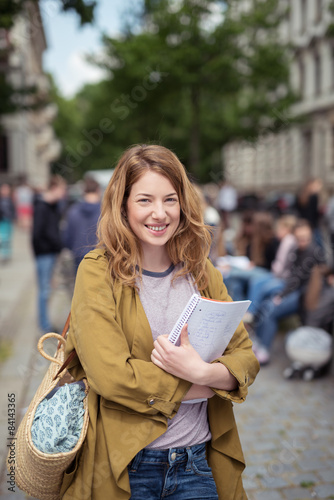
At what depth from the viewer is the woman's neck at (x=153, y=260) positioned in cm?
185

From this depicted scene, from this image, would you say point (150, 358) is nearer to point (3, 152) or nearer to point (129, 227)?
point (129, 227)

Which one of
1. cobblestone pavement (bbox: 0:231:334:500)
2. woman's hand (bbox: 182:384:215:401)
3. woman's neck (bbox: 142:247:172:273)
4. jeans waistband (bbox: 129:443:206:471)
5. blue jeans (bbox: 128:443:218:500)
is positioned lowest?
cobblestone pavement (bbox: 0:231:334:500)

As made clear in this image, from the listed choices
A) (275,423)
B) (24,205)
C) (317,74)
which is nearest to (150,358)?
(275,423)

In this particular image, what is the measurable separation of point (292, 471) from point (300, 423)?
0.82 m

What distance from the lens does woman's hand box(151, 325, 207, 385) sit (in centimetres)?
160

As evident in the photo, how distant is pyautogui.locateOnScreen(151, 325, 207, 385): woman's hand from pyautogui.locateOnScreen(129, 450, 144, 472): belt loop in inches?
12.1

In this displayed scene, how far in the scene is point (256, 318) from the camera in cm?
643

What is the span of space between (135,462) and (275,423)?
2.92 meters

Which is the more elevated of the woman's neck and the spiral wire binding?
the woman's neck

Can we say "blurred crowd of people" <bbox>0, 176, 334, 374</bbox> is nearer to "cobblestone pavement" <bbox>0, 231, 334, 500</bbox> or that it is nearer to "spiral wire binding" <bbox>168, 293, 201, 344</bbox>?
"cobblestone pavement" <bbox>0, 231, 334, 500</bbox>

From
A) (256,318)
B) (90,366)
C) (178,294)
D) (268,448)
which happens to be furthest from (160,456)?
(256,318)

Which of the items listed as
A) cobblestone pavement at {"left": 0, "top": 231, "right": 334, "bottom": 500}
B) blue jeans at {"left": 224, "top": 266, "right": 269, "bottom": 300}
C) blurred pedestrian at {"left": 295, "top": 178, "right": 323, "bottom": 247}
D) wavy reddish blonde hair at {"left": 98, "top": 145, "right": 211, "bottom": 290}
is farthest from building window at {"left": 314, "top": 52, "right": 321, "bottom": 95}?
wavy reddish blonde hair at {"left": 98, "top": 145, "right": 211, "bottom": 290}

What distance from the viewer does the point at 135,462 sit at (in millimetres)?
1704

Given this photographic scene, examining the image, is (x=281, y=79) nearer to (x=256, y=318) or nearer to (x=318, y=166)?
(x=318, y=166)
